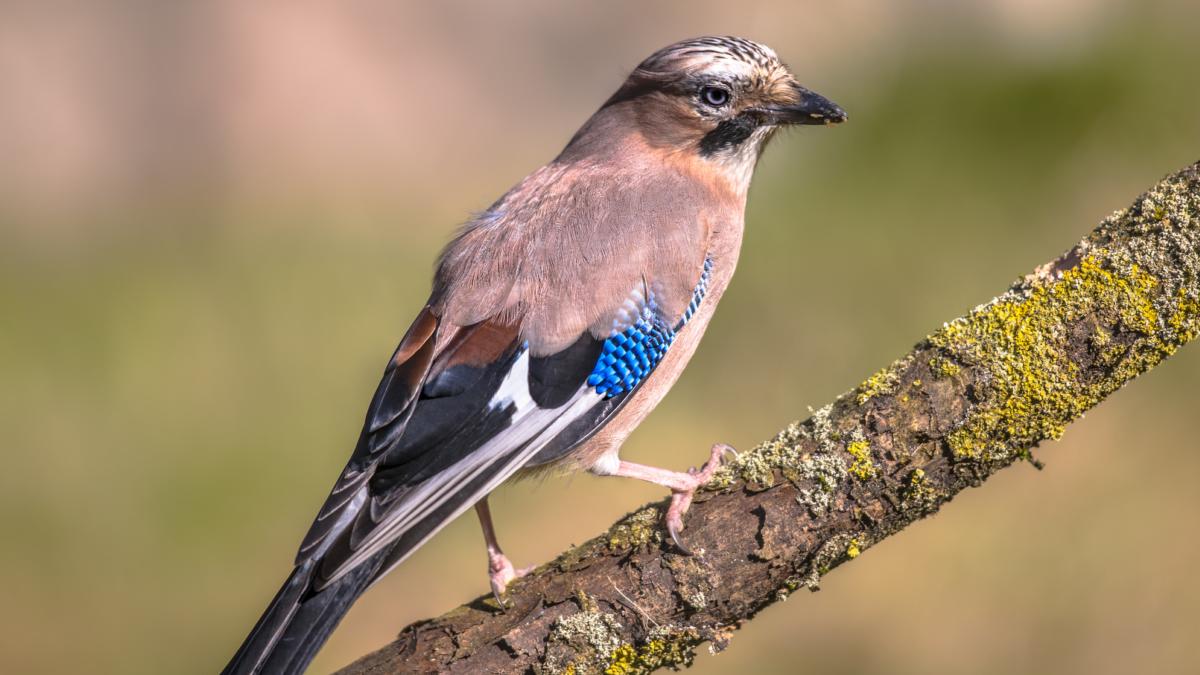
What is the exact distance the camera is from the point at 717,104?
4.21 m

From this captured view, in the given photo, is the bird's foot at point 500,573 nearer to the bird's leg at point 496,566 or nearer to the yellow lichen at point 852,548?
the bird's leg at point 496,566

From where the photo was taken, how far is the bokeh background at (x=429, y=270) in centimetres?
564

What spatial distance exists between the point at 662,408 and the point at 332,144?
423 centimetres

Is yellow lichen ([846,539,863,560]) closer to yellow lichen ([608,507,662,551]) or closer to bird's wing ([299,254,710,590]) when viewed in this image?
yellow lichen ([608,507,662,551])

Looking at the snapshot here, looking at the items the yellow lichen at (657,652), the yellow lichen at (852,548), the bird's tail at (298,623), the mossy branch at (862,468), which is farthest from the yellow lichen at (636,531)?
the bird's tail at (298,623)

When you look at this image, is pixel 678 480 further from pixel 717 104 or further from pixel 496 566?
pixel 717 104

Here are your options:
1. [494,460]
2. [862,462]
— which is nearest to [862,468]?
[862,462]

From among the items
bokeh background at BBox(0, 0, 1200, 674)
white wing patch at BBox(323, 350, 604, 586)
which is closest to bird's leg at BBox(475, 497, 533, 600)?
white wing patch at BBox(323, 350, 604, 586)

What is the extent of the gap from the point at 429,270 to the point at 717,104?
4223mm

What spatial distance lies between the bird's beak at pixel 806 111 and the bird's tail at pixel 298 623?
6.92ft

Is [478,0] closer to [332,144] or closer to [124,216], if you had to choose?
[332,144]

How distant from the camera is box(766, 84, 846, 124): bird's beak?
13.5 feet

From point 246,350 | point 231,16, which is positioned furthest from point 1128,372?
point 231,16

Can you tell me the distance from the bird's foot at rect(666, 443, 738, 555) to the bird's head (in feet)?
3.75
